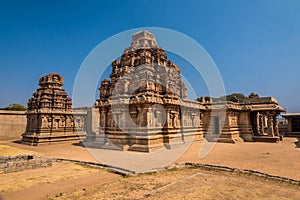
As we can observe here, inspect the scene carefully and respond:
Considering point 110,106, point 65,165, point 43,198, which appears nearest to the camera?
point 43,198

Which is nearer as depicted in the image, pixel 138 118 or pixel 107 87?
pixel 138 118

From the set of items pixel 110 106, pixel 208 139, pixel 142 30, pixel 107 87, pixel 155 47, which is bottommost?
pixel 208 139

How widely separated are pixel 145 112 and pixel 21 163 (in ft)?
32.2

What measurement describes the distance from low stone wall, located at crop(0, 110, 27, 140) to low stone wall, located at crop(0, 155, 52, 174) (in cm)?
2377

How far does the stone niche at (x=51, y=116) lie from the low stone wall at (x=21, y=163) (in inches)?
531

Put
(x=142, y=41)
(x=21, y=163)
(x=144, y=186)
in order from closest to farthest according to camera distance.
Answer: (x=144, y=186), (x=21, y=163), (x=142, y=41)

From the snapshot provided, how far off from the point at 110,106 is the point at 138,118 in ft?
12.4

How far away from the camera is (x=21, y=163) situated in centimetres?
953

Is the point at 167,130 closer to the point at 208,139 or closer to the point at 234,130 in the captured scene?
the point at 208,139

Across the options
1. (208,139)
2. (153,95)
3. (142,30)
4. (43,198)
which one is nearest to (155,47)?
(142,30)

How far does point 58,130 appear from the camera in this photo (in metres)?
25.2

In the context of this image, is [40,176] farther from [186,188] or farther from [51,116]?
[51,116]

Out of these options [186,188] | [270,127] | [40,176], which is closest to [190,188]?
[186,188]

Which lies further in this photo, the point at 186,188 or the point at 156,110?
the point at 156,110
